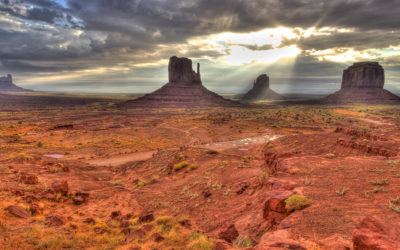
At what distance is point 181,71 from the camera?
13562 cm

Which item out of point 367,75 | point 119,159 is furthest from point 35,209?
point 367,75

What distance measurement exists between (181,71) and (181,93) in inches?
685

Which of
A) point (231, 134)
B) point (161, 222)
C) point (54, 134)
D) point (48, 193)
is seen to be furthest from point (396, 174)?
point (54, 134)

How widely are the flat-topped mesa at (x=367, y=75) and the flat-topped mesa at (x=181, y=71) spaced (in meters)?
107

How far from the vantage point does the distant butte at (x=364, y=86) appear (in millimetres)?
127188

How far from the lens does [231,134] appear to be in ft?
140

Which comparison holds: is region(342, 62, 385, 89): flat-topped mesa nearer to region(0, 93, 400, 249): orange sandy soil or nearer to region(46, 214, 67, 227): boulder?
region(0, 93, 400, 249): orange sandy soil

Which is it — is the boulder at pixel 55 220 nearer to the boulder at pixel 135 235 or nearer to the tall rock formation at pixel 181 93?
the boulder at pixel 135 235

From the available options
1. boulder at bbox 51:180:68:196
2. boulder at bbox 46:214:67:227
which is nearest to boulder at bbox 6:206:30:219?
boulder at bbox 46:214:67:227

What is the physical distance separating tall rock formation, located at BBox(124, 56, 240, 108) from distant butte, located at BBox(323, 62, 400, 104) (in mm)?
72433

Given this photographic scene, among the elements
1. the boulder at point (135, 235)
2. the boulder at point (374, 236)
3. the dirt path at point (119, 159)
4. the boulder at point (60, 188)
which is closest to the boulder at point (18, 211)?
the boulder at point (60, 188)

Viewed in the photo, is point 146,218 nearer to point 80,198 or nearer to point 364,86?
point 80,198

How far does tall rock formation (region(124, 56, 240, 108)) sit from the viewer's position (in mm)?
118188

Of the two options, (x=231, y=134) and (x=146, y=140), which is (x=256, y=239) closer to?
(x=146, y=140)
